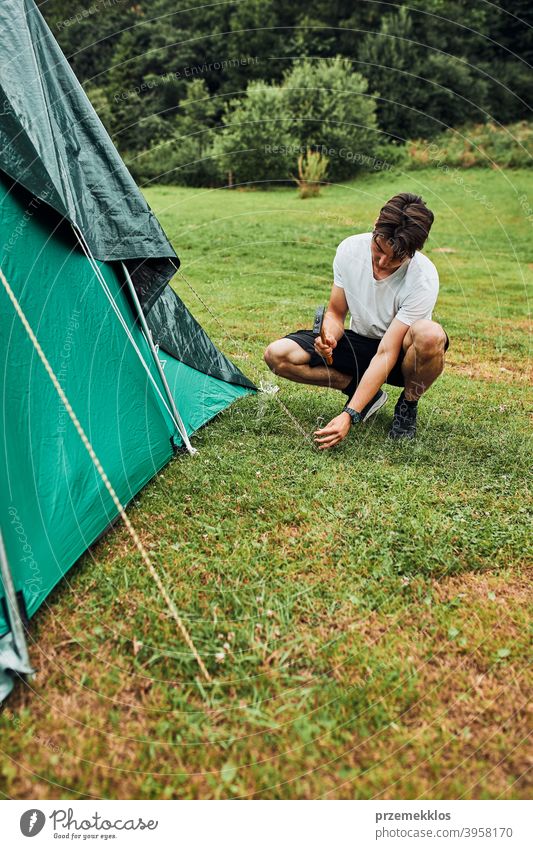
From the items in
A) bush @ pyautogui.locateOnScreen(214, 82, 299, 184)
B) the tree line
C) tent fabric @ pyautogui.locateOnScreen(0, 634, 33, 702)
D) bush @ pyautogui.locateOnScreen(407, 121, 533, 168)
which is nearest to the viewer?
tent fabric @ pyautogui.locateOnScreen(0, 634, 33, 702)

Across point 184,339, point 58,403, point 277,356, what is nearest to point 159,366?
point 184,339

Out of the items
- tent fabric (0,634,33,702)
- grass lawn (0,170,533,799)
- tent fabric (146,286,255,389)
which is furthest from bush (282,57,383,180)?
tent fabric (0,634,33,702)

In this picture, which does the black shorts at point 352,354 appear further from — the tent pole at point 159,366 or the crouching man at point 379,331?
the tent pole at point 159,366

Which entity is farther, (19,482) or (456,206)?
(456,206)

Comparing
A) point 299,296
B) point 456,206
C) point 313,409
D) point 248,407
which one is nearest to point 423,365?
point 313,409

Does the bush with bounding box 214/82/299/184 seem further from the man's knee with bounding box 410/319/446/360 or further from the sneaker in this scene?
the man's knee with bounding box 410/319/446/360

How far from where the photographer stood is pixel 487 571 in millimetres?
2656

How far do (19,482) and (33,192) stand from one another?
1.15 m

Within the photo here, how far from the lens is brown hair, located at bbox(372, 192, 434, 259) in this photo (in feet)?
10.4

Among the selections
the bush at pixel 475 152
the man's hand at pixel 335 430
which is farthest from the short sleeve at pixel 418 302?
the bush at pixel 475 152

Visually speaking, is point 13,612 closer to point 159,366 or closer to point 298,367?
point 159,366

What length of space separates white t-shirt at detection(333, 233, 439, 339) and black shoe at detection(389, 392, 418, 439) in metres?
0.44
